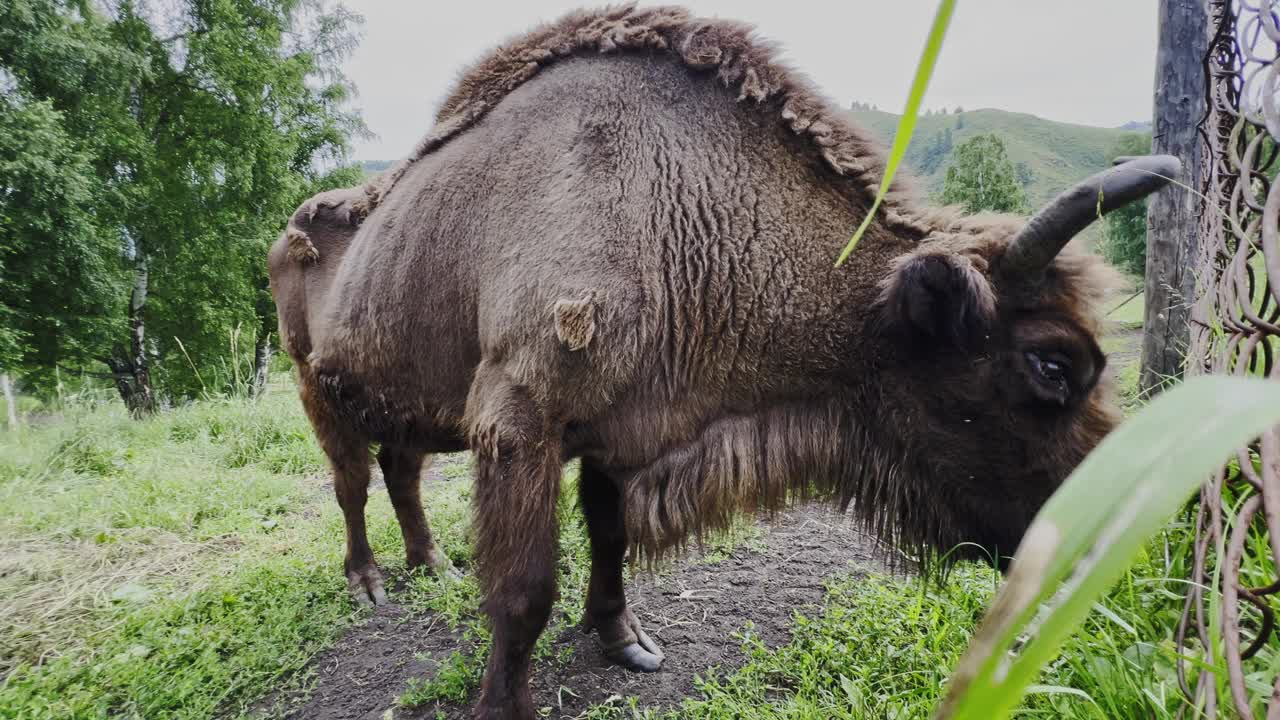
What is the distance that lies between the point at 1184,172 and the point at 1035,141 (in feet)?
418

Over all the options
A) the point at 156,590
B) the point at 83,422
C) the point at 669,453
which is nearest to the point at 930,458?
the point at 669,453

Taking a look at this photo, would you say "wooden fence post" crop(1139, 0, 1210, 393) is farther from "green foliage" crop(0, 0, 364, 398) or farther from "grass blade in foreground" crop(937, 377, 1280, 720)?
"green foliage" crop(0, 0, 364, 398)

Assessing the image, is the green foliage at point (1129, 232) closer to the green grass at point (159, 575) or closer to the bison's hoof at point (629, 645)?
the bison's hoof at point (629, 645)

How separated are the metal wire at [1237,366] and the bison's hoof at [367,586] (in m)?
3.54

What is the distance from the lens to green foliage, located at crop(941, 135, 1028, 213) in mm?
31562

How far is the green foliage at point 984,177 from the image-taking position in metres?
31.6

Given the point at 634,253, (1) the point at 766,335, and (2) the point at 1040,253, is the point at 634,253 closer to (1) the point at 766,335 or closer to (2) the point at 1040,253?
(1) the point at 766,335

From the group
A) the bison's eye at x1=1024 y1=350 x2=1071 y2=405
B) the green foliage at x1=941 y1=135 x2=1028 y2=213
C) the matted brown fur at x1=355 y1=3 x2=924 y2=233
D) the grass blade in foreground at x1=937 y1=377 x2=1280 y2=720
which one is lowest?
the bison's eye at x1=1024 y1=350 x2=1071 y2=405

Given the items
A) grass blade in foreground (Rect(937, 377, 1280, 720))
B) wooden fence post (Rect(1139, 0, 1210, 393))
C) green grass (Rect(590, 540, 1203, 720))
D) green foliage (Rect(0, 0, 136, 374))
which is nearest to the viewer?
grass blade in foreground (Rect(937, 377, 1280, 720))

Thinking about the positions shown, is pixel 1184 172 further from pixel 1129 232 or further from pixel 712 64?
pixel 1129 232

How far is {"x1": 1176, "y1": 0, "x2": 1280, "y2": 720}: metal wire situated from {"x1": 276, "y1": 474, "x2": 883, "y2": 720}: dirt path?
1358 mm

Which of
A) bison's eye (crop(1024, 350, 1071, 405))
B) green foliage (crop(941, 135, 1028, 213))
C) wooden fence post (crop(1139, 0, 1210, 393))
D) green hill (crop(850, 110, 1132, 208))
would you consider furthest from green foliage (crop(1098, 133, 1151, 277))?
green hill (crop(850, 110, 1132, 208))

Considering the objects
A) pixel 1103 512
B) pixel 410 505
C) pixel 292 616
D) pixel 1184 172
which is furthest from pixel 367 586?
pixel 1184 172

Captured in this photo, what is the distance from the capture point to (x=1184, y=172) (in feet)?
11.2
